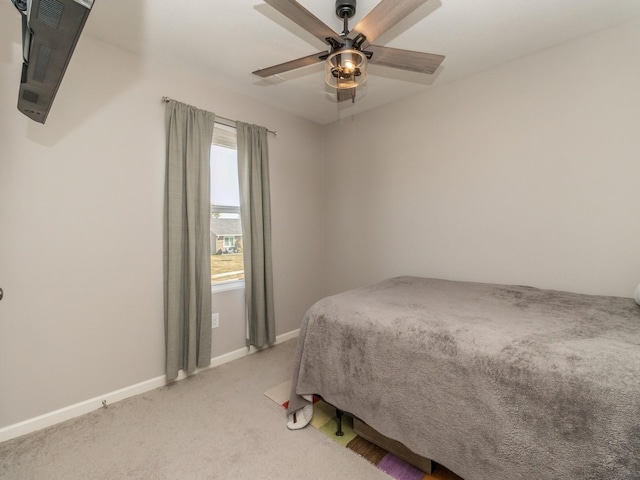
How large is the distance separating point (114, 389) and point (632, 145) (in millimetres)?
3772

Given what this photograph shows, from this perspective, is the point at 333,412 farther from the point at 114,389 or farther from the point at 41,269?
the point at 41,269

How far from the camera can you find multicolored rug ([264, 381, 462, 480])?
145 cm

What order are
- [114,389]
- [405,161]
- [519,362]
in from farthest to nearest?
[405,161] → [114,389] → [519,362]

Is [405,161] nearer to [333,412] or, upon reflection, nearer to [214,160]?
[214,160]

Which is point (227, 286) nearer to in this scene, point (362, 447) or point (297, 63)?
point (362, 447)

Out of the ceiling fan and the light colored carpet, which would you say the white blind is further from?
the light colored carpet

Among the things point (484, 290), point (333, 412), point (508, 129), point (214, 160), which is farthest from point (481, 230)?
point (214, 160)

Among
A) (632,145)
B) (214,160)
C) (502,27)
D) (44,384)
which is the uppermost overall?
(502,27)

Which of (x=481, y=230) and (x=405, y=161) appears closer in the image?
(x=481, y=230)

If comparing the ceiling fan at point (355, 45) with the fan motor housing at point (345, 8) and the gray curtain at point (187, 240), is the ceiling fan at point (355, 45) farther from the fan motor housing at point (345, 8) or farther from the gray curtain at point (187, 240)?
the gray curtain at point (187, 240)

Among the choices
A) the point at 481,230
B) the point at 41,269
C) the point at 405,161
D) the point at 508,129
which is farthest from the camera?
the point at 405,161

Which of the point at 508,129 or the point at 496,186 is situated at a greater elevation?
the point at 508,129

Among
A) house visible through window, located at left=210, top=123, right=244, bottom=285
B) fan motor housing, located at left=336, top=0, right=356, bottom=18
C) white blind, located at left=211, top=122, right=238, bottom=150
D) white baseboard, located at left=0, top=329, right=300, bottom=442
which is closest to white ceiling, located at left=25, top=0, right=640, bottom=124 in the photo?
fan motor housing, located at left=336, top=0, right=356, bottom=18

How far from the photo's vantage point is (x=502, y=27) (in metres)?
1.89
